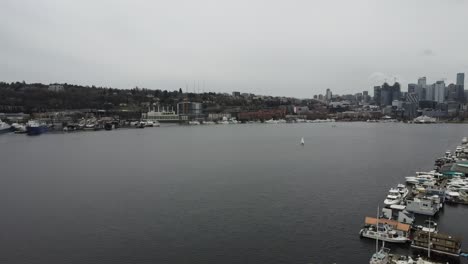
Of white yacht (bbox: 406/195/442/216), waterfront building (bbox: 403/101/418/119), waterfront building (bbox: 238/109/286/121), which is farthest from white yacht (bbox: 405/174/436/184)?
waterfront building (bbox: 403/101/418/119)

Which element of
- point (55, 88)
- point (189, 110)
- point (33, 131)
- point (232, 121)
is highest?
point (55, 88)

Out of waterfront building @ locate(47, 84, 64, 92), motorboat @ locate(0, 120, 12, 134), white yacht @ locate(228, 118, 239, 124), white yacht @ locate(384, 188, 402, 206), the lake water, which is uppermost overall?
waterfront building @ locate(47, 84, 64, 92)

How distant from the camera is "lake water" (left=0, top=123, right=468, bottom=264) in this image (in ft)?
22.2

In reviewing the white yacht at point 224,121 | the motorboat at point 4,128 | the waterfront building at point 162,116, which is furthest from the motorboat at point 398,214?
the white yacht at point 224,121

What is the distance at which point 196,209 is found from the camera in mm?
9125

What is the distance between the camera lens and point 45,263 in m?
6.36

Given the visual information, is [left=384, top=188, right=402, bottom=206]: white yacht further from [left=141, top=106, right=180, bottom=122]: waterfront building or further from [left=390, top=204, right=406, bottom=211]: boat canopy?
[left=141, top=106, right=180, bottom=122]: waterfront building

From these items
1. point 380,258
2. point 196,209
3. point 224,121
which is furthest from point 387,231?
point 224,121

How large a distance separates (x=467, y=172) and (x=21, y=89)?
56.8 m

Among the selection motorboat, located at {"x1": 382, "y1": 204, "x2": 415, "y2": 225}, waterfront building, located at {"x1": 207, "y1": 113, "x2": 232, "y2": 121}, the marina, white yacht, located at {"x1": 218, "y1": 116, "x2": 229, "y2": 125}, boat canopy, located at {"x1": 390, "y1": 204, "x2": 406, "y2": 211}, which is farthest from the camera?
waterfront building, located at {"x1": 207, "y1": 113, "x2": 232, "y2": 121}

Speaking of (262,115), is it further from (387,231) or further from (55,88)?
(387,231)

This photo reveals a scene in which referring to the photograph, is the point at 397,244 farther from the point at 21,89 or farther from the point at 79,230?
the point at 21,89

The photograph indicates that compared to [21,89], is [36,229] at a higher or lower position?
lower

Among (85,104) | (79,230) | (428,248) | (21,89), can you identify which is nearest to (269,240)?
(428,248)
